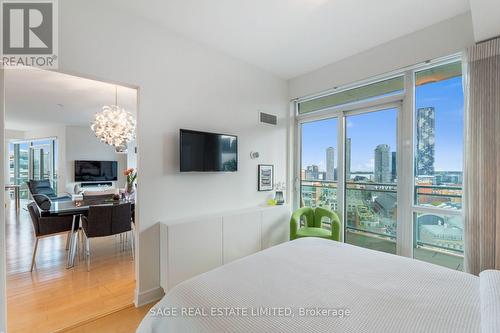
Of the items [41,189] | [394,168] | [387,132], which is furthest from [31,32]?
[41,189]

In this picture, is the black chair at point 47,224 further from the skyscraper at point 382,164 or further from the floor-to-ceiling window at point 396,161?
the skyscraper at point 382,164

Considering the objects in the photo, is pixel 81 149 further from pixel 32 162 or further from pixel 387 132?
pixel 387 132

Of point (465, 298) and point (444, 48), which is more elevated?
point (444, 48)

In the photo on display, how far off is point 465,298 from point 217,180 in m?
2.40

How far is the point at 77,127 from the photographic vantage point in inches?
277

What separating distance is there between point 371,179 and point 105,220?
356cm

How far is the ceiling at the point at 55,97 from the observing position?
11.3ft

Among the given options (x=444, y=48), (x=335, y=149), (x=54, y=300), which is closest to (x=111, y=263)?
(x=54, y=300)

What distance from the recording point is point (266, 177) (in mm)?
3551

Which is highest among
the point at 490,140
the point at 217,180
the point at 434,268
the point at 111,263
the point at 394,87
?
the point at 394,87

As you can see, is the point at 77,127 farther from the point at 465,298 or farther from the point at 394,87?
the point at 465,298

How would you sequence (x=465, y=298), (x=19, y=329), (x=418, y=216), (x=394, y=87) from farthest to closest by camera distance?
(x=394, y=87) → (x=418, y=216) → (x=19, y=329) → (x=465, y=298)

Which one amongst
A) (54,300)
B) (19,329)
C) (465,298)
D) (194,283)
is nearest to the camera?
(465,298)

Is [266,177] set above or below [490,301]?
above
